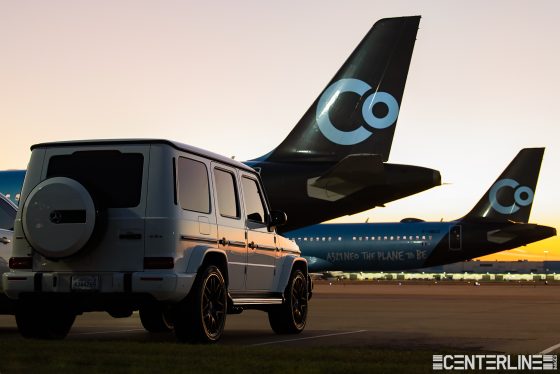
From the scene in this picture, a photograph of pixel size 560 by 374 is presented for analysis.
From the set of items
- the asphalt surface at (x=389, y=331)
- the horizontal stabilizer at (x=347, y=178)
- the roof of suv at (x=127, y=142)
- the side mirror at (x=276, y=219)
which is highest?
the horizontal stabilizer at (x=347, y=178)

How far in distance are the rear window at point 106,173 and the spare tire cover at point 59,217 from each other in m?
0.27

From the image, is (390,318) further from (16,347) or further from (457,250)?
(457,250)

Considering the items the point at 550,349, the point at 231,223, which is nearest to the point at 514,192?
the point at 231,223

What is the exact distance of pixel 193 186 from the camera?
11094 millimetres

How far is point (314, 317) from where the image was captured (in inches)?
711

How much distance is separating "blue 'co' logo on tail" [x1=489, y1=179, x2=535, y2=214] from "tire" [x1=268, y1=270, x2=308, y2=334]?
43.8m

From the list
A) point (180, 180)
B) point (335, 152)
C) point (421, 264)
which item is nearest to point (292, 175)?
point (335, 152)

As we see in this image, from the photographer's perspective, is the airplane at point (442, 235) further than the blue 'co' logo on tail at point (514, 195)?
No

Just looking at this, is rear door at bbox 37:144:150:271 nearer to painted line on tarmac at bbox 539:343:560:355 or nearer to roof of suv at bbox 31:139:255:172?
roof of suv at bbox 31:139:255:172

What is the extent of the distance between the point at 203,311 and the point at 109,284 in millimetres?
1114

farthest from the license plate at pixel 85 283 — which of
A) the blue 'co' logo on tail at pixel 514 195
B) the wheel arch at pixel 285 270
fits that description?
the blue 'co' logo on tail at pixel 514 195

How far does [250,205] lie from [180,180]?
205 cm

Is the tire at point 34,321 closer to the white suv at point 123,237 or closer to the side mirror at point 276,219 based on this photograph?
the white suv at point 123,237

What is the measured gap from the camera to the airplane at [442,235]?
2178 inches
